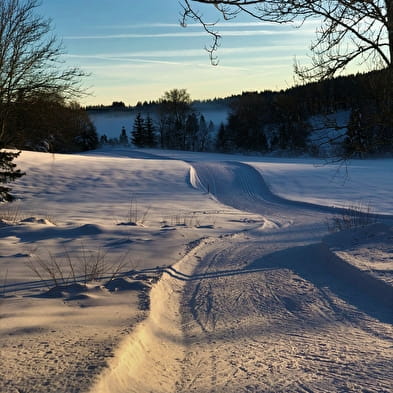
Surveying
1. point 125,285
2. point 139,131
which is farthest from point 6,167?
point 139,131

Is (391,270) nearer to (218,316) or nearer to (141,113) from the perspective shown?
→ (218,316)

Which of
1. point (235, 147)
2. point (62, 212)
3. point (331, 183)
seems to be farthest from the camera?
point (235, 147)

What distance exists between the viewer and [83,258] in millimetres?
6875

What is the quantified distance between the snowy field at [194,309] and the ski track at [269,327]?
2 cm

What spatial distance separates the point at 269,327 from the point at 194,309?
40.7 inches

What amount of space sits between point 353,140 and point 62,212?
34.1 ft

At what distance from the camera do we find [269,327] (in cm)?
438

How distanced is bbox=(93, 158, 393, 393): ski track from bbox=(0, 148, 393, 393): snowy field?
0.05 feet

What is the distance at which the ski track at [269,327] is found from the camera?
319 centimetres

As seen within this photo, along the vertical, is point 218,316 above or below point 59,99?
below

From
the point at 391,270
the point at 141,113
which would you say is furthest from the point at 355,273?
the point at 141,113

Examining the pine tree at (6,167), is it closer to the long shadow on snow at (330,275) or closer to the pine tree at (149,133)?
the long shadow on snow at (330,275)

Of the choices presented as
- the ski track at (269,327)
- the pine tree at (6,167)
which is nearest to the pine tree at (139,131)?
the pine tree at (6,167)

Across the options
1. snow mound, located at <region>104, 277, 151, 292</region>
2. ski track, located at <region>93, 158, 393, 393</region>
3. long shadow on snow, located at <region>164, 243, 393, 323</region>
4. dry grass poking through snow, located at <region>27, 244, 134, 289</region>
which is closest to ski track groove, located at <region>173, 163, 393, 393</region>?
ski track, located at <region>93, 158, 393, 393</region>
